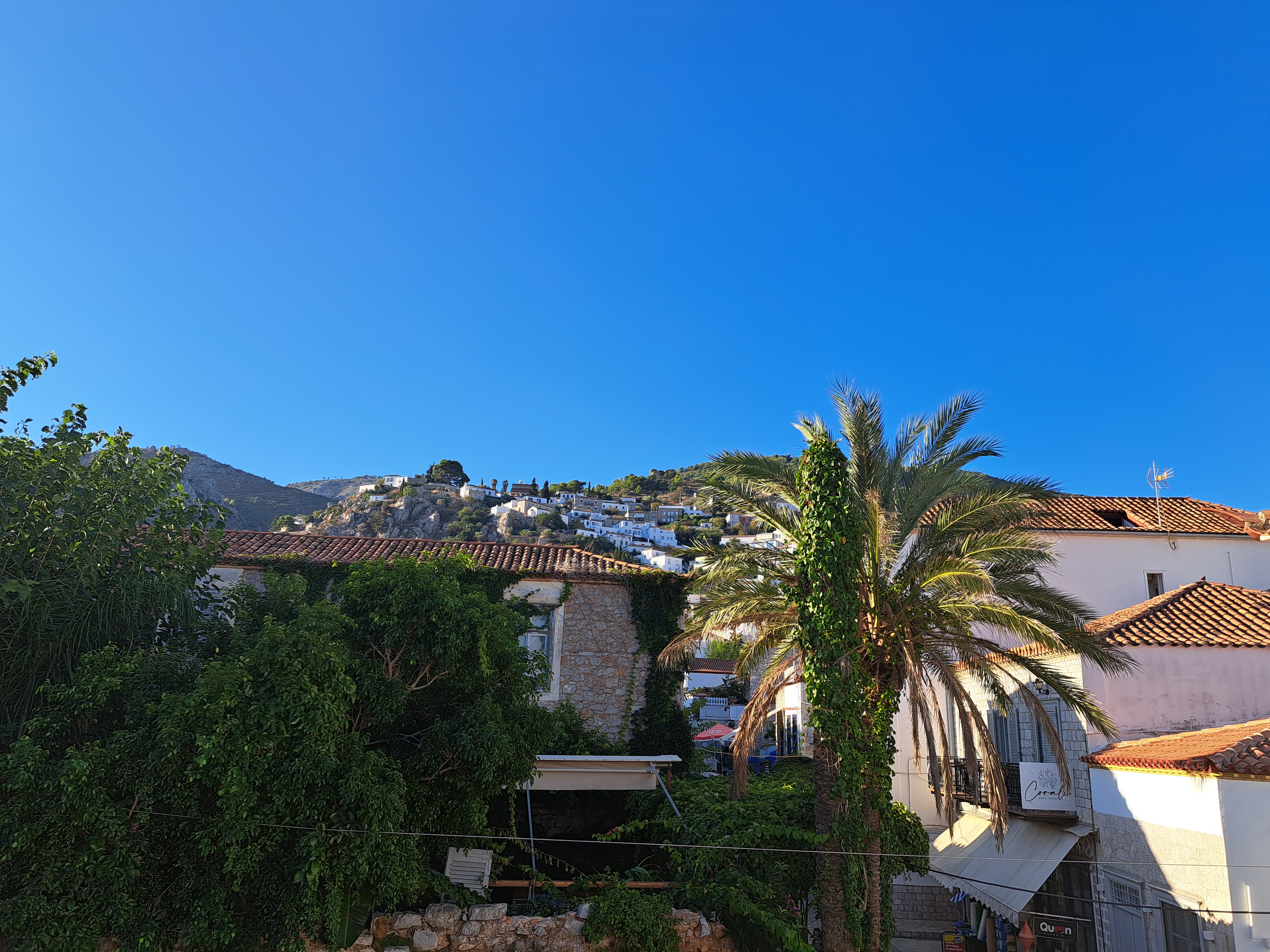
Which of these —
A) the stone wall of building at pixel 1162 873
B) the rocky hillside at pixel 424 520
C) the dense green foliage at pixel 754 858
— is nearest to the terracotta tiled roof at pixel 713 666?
the rocky hillside at pixel 424 520

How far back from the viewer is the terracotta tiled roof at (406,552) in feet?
62.1

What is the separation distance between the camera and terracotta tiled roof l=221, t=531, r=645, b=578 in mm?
18922

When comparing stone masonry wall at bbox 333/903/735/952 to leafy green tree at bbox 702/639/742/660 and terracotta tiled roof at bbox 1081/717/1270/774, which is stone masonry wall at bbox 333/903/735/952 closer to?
terracotta tiled roof at bbox 1081/717/1270/774

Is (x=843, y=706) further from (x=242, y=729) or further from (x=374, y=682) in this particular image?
(x=242, y=729)

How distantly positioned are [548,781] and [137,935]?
716 centimetres

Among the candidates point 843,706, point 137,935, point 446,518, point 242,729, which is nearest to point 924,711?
point 843,706

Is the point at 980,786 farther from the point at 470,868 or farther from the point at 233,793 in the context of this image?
the point at 233,793

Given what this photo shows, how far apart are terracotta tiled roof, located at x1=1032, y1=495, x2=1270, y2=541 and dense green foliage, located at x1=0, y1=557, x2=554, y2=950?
20315mm

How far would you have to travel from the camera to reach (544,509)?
329 feet

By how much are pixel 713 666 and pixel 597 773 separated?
43.2 m

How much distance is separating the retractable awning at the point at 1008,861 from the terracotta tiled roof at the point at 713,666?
2947cm

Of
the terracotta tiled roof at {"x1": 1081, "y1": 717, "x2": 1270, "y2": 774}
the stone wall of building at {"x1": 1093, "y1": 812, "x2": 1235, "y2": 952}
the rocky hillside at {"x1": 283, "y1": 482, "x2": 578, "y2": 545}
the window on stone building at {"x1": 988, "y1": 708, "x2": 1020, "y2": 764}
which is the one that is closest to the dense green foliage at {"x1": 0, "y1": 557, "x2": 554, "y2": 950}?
the terracotta tiled roof at {"x1": 1081, "y1": 717, "x2": 1270, "y2": 774}

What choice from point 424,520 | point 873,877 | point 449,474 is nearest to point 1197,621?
point 873,877

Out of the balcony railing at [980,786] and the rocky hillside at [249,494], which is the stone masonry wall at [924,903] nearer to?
the balcony railing at [980,786]
